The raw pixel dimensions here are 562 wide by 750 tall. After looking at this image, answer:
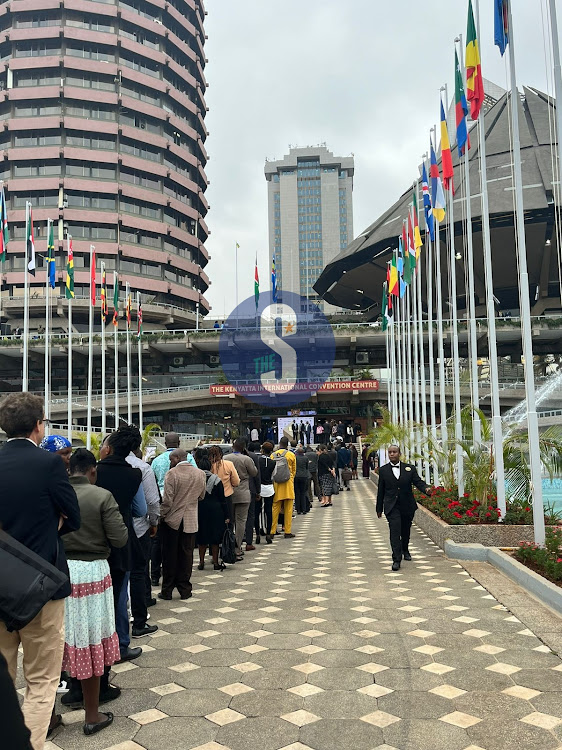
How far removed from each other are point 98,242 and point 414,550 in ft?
190

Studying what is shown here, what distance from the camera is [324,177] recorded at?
168 metres

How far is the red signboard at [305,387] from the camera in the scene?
51.4m

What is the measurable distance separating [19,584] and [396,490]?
8.36 metres

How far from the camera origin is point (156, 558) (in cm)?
905

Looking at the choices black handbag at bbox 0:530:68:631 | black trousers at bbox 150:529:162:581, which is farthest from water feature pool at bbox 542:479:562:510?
black handbag at bbox 0:530:68:631

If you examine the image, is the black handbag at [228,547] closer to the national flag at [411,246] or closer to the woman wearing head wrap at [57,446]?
the woman wearing head wrap at [57,446]

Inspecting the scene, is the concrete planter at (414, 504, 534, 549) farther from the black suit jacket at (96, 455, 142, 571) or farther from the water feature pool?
the black suit jacket at (96, 455, 142, 571)

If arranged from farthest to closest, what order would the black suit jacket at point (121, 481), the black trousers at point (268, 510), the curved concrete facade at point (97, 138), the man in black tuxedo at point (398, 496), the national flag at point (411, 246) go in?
the curved concrete facade at point (97, 138), the national flag at point (411, 246), the black trousers at point (268, 510), the man in black tuxedo at point (398, 496), the black suit jacket at point (121, 481)

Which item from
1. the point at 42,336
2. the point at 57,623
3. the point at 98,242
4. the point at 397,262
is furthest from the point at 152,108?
the point at 57,623

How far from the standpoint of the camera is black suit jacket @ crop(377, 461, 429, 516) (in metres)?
10.0

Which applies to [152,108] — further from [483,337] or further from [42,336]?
[483,337]

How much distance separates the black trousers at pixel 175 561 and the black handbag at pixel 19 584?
5824 millimetres

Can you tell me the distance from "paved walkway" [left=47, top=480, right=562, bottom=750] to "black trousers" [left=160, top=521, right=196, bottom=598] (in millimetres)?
262

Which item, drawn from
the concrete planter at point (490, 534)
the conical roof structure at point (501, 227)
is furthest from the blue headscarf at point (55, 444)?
the conical roof structure at point (501, 227)
